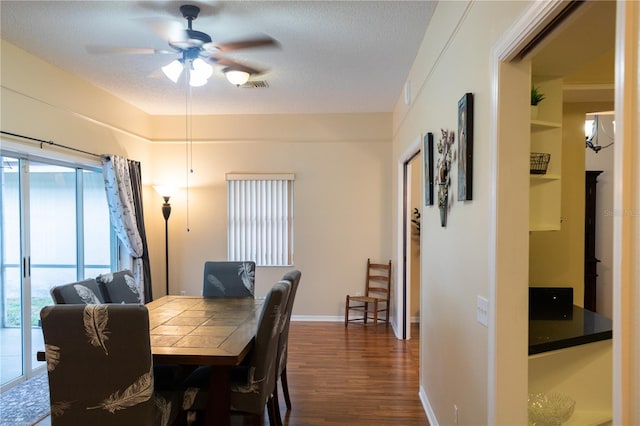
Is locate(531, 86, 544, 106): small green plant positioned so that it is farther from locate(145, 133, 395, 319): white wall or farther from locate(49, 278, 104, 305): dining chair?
locate(145, 133, 395, 319): white wall

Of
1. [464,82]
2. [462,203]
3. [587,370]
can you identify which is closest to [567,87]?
[464,82]

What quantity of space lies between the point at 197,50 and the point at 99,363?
89.5 inches

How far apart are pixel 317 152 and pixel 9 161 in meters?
3.40

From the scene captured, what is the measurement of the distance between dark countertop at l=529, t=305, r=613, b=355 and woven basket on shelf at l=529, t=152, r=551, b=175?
751 mm

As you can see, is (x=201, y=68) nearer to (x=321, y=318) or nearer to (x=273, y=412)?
(x=273, y=412)

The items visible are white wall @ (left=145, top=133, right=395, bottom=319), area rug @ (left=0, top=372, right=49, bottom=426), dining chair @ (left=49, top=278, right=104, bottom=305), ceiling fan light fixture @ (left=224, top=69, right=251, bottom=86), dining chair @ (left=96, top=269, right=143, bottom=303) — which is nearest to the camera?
dining chair @ (left=49, top=278, right=104, bottom=305)

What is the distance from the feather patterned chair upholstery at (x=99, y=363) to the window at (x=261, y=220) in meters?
3.56

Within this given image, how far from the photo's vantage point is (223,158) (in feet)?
17.7

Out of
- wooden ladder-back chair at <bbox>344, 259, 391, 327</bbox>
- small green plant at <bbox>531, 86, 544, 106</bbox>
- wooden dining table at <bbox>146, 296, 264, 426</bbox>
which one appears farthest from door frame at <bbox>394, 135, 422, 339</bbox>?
small green plant at <bbox>531, 86, 544, 106</bbox>

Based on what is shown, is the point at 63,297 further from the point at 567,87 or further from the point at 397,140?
the point at 397,140

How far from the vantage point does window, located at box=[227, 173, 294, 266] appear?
5.37 m

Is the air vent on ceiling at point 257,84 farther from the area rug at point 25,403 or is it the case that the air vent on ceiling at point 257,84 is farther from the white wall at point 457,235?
the area rug at point 25,403

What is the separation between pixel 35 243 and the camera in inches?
138

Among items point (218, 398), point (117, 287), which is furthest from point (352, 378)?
point (117, 287)
